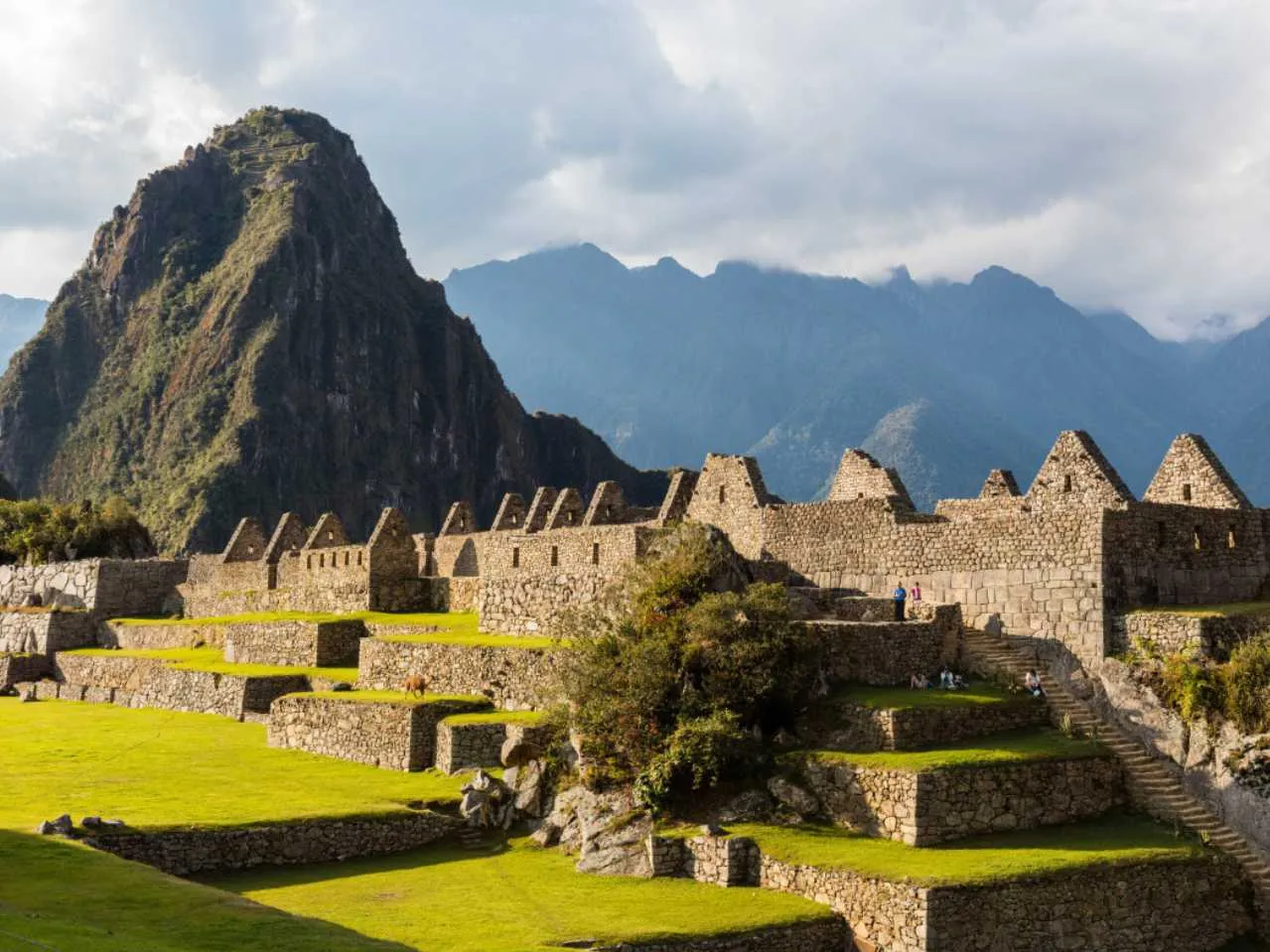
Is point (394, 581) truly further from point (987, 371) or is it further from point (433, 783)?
point (987, 371)

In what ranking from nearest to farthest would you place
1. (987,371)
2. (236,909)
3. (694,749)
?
(236,909) < (694,749) < (987,371)

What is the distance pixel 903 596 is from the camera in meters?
26.3

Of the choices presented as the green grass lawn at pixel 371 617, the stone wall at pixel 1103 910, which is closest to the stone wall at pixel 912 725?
the stone wall at pixel 1103 910

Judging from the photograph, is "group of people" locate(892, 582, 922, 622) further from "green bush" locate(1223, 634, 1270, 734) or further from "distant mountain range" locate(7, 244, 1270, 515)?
"distant mountain range" locate(7, 244, 1270, 515)

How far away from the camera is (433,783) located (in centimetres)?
2572

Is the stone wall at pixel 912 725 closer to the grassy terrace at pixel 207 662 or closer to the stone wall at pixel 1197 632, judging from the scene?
the stone wall at pixel 1197 632

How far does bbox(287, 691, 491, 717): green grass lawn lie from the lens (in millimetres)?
28172

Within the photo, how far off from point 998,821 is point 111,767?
18801 mm

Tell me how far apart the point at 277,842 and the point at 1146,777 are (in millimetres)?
15181

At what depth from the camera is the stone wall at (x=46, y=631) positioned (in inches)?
2044

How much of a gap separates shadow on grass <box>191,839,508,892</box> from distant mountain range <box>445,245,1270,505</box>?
70.0 metres

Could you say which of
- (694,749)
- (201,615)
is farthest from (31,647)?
(694,749)

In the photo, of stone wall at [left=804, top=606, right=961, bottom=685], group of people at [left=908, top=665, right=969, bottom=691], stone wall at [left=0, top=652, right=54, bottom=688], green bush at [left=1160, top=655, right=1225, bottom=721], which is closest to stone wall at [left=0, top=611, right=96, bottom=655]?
stone wall at [left=0, top=652, right=54, bottom=688]

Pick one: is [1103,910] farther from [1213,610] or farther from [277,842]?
[277,842]
